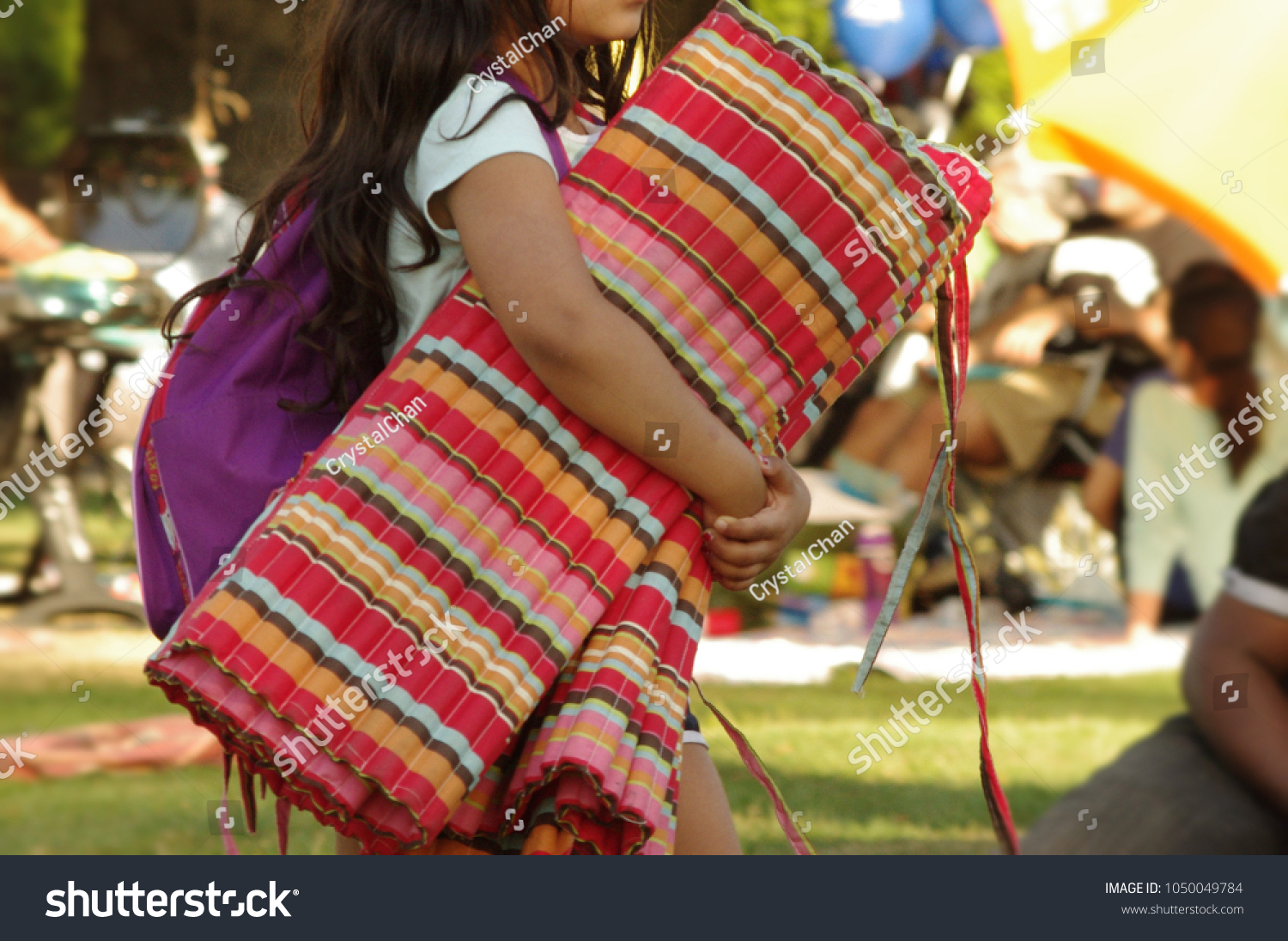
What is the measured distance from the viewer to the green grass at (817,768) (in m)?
2.61

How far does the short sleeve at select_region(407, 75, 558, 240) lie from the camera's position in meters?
1.01

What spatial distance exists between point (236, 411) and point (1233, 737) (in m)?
1.59

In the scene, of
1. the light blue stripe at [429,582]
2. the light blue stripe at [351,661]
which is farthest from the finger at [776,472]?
the light blue stripe at [351,661]

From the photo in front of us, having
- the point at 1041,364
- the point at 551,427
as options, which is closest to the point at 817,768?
the point at 1041,364

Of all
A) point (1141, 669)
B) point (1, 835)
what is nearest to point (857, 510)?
point (1141, 669)

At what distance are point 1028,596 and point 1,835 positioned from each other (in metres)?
A: 2.79

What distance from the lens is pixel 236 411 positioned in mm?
1084

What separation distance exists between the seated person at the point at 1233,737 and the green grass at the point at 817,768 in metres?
0.56

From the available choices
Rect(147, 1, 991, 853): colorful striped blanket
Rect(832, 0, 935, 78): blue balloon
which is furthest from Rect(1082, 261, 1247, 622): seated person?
Rect(147, 1, 991, 853): colorful striped blanket

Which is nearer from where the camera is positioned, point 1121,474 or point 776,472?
point 776,472

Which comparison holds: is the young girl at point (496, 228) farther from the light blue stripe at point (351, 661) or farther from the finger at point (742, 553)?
the light blue stripe at point (351, 661)

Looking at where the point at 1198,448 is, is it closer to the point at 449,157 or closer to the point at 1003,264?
the point at 1003,264

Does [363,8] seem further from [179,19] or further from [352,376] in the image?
[179,19]

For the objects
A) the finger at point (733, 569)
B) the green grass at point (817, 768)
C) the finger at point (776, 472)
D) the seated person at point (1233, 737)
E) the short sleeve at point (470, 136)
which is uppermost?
the short sleeve at point (470, 136)
